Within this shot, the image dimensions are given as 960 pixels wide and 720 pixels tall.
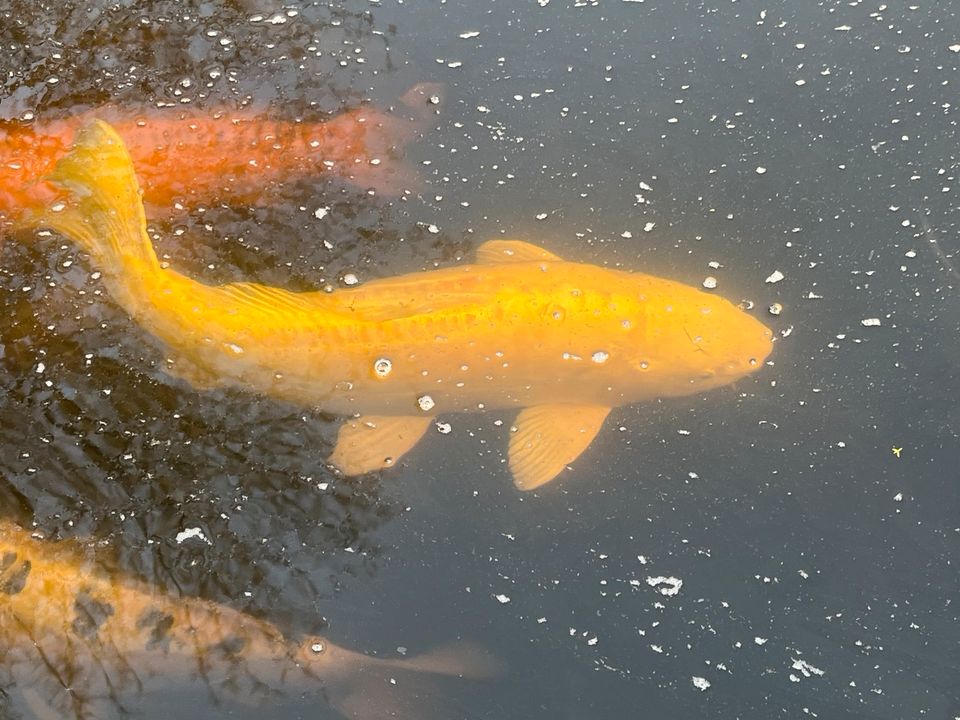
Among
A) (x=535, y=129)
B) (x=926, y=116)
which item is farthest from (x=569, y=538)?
(x=926, y=116)

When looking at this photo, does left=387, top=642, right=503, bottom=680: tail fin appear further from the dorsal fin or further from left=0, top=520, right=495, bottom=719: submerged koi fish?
the dorsal fin

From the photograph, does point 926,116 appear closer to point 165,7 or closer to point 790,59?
point 790,59

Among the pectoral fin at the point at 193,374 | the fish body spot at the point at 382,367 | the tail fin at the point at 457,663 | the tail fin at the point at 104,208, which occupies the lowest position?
the tail fin at the point at 457,663

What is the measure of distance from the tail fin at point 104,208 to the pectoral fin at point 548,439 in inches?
56.3

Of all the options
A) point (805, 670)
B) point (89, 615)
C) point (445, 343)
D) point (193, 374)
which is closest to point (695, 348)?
point (445, 343)

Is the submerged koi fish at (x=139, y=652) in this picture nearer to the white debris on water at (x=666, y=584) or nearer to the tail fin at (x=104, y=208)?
the white debris on water at (x=666, y=584)

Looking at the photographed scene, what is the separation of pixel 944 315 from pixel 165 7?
3.80m

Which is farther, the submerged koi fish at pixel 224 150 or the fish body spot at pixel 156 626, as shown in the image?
the submerged koi fish at pixel 224 150

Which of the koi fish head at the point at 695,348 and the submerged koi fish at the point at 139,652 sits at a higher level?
the koi fish head at the point at 695,348

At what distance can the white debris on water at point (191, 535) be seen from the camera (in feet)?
9.27

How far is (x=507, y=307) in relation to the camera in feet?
9.88

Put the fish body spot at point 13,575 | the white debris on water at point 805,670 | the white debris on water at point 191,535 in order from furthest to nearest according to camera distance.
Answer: the white debris on water at point 191,535 < the fish body spot at point 13,575 < the white debris on water at point 805,670

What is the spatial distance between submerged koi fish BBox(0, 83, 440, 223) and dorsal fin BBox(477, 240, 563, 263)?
0.50 meters

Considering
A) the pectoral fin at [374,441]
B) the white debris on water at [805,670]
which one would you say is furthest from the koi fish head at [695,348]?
the white debris on water at [805,670]
